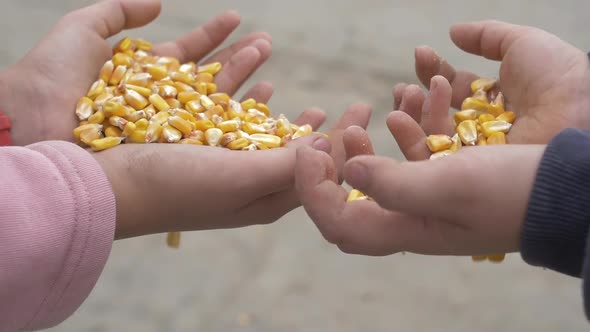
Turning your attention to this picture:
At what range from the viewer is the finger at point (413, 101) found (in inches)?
32.3

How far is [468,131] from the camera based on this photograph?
0.80 metres

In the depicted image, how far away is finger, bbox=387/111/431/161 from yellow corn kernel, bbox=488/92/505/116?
0.13 metres

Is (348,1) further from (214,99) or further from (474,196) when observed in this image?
(474,196)

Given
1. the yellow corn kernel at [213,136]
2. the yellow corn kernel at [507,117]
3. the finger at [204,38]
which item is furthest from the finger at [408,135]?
the finger at [204,38]

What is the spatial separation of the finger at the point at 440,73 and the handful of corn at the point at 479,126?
46 millimetres

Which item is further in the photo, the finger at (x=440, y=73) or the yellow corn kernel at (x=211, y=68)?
the yellow corn kernel at (x=211, y=68)

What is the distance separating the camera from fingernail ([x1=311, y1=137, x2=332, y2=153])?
801 millimetres

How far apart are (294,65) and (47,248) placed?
1008mm

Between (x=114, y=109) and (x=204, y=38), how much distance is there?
1.01ft

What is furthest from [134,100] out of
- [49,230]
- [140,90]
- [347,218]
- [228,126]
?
[347,218]

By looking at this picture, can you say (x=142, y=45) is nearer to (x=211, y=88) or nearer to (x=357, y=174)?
(x=211, y=88)

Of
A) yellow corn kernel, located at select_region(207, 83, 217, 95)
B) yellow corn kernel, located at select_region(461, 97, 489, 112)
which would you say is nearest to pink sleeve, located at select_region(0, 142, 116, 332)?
yellow corn kernel, located at select_region(207, 83, 217, 95)

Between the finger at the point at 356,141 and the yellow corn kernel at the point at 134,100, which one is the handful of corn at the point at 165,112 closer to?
the yellow corn kernel at the point at 134,100

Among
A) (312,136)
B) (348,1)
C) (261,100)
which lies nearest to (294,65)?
(348,1)
